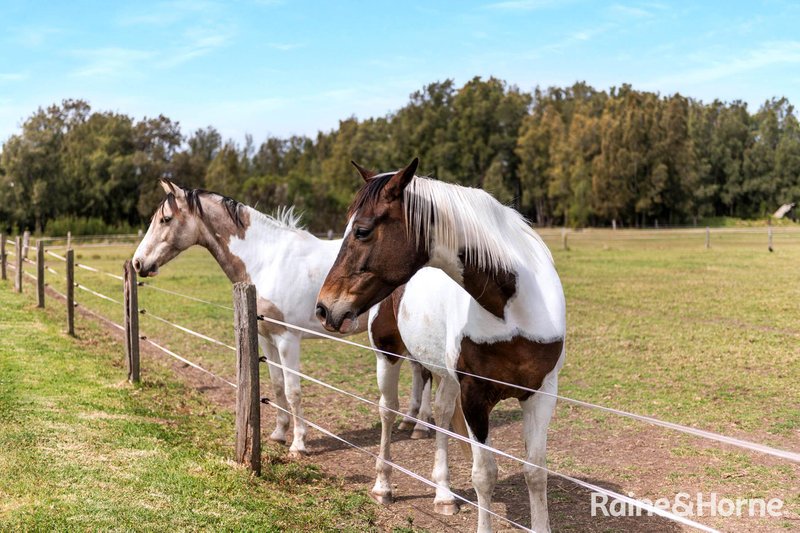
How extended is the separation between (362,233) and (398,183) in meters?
0.29

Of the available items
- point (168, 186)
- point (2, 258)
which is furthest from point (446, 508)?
point (2, 258)

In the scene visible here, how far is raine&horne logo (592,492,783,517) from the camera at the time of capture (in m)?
4.45

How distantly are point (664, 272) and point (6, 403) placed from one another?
64.3 feet

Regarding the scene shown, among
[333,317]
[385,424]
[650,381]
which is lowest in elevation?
[650,381]

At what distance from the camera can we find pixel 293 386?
6031mm

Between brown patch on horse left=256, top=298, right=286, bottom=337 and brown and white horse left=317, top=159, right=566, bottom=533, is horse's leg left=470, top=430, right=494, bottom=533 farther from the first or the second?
brown patch on horse left=256, top=298, right=286, bottom=337

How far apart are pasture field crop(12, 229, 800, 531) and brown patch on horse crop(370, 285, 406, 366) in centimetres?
106

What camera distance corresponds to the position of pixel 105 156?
60.2 metres

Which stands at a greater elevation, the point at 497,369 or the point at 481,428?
the point at 497,369

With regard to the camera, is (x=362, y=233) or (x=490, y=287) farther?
(x=490, y=287)

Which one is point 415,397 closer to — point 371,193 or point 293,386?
point 293,386

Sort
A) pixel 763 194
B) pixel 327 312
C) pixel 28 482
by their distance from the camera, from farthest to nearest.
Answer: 1. pixel 763 194
2. pixel 28 482
3. pixel 327 312

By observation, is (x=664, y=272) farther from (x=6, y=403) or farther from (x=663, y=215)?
(x=663, y=215)

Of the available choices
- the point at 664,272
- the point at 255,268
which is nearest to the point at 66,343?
the point at 255,268
